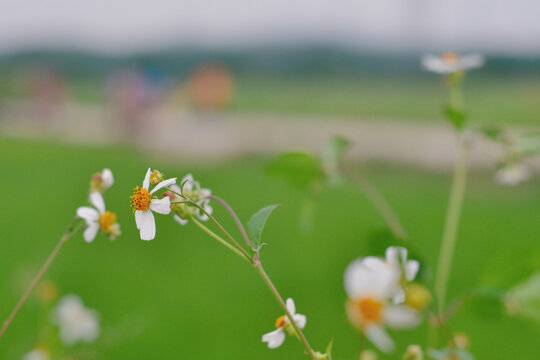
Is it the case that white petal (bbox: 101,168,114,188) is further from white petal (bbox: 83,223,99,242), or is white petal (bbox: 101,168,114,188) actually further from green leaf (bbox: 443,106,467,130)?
green leaf (bbox: 443,106,467,130)

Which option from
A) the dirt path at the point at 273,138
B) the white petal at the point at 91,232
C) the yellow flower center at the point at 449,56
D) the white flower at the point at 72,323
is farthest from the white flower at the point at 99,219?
the dirt path at the point at 273,138

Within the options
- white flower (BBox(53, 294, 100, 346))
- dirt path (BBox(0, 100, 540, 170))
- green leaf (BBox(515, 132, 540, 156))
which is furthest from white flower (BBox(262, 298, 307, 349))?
dirt path (BBox(0, 100, 540, 170))

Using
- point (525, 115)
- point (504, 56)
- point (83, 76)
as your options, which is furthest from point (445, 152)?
point (83, 76)

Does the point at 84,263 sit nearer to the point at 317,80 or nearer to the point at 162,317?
the point at 162,317

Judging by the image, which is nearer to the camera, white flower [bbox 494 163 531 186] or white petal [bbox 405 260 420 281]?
white petal [bbox 405 260 420 281]

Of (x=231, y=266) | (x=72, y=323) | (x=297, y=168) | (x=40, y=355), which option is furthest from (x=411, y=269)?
(x=231, y=266)

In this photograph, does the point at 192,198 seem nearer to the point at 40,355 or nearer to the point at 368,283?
the point at 368,283

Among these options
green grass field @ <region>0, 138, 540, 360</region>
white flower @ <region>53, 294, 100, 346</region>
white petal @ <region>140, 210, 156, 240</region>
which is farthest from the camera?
green grass field @ <region>0, 138, 540, 360</region>
